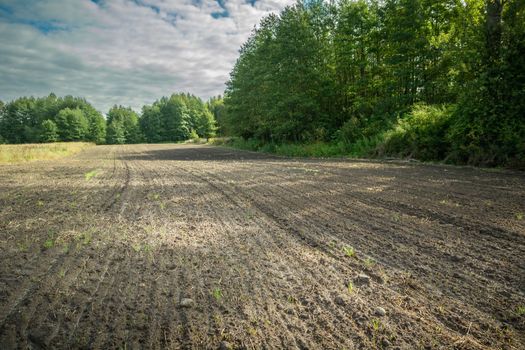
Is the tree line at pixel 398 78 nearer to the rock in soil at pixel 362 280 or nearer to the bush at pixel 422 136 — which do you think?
the bush at pixel 422 136

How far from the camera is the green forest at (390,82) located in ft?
38.6

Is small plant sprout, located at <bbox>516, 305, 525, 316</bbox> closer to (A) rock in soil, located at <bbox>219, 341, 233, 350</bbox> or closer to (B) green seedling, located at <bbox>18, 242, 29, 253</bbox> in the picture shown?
(A) rock in soil, located at <bbox>219, 341, 233, 350</bbox>

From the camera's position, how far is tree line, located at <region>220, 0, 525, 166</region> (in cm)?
1174

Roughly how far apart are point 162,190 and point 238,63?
3343 cm

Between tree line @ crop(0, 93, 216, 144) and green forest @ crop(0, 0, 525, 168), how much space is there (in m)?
51.4

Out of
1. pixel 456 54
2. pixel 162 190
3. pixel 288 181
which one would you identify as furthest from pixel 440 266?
pixel 456 54

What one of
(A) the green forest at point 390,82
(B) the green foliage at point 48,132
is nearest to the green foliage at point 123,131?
(B) the green foliage at point 48,132

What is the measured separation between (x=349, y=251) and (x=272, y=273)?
123 centimetres

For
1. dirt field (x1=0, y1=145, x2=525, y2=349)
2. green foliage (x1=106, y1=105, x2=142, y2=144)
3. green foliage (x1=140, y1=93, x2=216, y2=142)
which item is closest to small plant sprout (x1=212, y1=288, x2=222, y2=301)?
dirt field (x1=0, y1=145, x2=525, y2=349)

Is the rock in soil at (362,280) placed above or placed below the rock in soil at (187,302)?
above

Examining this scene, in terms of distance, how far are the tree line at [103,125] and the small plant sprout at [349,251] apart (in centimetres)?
7363

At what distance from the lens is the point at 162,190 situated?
9.15m

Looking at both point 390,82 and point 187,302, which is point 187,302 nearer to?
point 187,302

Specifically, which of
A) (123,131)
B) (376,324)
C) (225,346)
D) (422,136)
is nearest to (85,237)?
(225,346)
